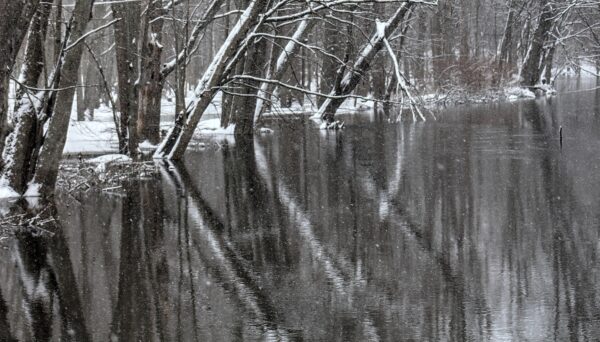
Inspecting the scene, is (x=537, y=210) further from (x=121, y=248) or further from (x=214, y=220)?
(x=121, y=248)

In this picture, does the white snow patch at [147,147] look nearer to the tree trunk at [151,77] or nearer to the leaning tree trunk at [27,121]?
the tree trunk at [151,77]

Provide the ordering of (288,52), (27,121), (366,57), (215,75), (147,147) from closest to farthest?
(27,121) < (215,75) < (147,147) < (288,52) < (366,57)

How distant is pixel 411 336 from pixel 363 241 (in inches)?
144

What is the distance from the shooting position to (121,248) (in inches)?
377

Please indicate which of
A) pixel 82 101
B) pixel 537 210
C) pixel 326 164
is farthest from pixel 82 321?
pixel 82 101

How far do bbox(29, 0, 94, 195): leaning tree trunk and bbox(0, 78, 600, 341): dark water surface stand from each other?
0.52 m

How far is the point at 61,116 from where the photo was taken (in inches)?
513

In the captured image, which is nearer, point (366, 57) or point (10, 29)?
point (10, 29)

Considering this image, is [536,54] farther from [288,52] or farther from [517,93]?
[288,52]

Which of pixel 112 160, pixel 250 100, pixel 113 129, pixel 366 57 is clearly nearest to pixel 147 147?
pixel 112 160

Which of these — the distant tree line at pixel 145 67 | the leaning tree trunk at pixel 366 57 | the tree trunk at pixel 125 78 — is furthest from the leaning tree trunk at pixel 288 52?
the tree trunk at pixel 125 78

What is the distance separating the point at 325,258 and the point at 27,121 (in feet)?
22.4

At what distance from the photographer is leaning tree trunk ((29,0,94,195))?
1300 cm

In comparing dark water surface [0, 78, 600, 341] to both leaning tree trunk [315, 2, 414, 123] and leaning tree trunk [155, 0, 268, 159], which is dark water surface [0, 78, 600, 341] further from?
leaning tree trunk [315, 2, 414, 123]
